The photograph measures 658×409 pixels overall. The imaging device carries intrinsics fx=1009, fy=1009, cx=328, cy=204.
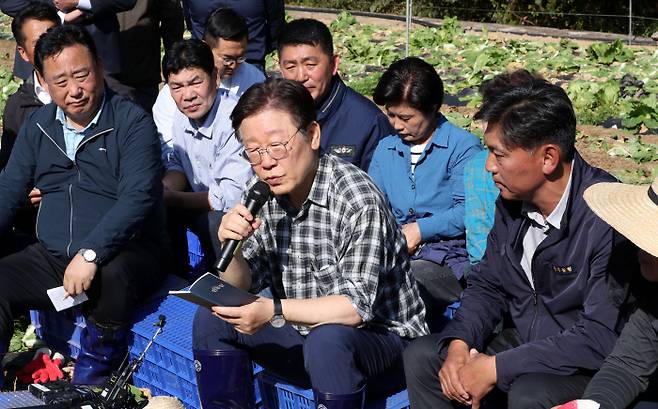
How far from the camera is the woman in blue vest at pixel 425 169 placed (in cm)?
473

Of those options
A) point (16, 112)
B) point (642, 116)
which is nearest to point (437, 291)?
point (16, 112)

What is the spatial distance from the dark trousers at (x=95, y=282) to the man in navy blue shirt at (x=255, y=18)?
2488mm

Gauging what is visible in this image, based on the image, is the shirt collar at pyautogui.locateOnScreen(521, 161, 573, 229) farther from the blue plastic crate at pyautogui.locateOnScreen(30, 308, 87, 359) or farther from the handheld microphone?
the blue plastic crate at pyautogui.locateOnScreen(30, 308, 87, 359)

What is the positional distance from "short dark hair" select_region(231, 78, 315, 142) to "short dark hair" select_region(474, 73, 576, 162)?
26.4 inches

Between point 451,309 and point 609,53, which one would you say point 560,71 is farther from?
point 451,309

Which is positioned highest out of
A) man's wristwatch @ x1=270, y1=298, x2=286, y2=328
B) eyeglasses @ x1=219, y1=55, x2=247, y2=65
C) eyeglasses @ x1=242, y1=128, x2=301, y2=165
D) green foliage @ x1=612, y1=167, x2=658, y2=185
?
eyeglasses @ x1=242, y1=128, x2=301, y2=165

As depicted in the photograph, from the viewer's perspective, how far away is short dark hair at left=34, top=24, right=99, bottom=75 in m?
4.81

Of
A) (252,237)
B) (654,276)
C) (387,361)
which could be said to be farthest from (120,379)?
(654,276)

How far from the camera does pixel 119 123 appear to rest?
489 centimetres

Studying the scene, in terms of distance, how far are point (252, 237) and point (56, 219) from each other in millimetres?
1353

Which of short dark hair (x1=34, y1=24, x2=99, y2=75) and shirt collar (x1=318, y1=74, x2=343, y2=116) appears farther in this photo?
shirt collar (x1=318, y1=74, x2=343, y2=116)

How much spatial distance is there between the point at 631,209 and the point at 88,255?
2557mm

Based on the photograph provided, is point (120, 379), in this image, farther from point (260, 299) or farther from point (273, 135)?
point (273, 135)

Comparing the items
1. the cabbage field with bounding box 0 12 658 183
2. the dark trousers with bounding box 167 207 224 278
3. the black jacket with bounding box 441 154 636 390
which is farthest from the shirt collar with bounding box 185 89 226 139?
the cabbage field with bounding box 0 12 658 183
